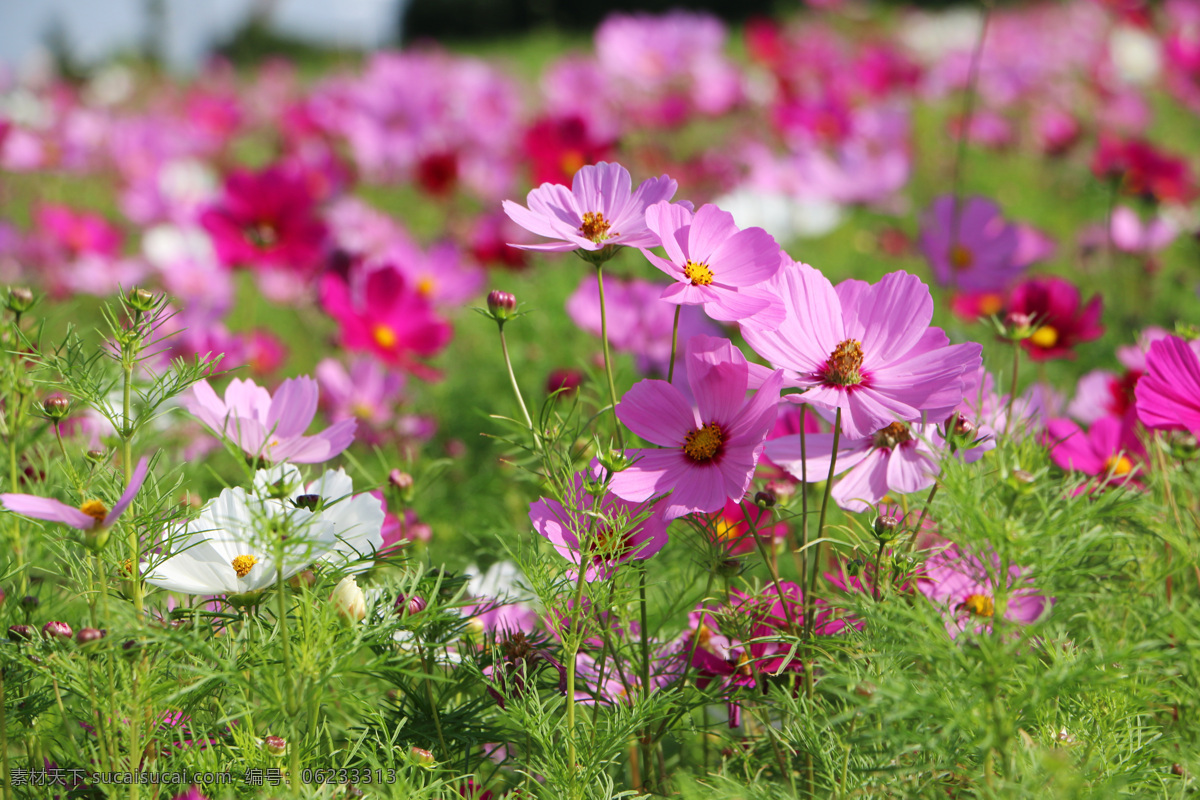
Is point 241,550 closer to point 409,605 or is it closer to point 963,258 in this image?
point 409,605

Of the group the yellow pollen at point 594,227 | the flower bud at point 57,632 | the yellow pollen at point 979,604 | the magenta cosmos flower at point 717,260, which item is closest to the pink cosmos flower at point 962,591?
the yellow pollen at point 979,604

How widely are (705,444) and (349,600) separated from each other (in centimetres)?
28

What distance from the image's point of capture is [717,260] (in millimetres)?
665

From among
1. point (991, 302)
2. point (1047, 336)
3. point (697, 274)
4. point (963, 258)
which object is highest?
point (697, 274)

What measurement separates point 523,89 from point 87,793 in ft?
15.3

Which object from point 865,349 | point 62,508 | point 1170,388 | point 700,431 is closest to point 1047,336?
point 1170,388

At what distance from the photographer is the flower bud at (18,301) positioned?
68cm

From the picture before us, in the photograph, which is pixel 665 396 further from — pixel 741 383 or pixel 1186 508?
pixel 1186 508

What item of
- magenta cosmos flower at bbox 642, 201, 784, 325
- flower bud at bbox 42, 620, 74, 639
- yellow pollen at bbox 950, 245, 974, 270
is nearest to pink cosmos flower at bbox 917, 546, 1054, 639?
magenta cosmos flower at bbox 642, 201, 784, 325

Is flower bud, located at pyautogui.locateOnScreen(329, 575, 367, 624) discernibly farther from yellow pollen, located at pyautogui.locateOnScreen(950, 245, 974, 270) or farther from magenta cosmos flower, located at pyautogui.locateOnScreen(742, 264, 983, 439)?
yellow pollen, located at pyautogui.locateOnScreen(950, 245, 974, 270)

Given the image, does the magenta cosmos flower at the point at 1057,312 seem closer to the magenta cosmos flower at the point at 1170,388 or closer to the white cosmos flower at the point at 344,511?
the magenta cosmos flower at the point at 1170,388

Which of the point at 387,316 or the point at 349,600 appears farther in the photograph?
the point at 387,316

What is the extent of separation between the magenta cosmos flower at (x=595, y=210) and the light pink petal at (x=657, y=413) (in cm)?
10

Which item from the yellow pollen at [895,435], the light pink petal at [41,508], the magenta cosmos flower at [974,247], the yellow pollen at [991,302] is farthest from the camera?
the yellow pollen at [991,302]
